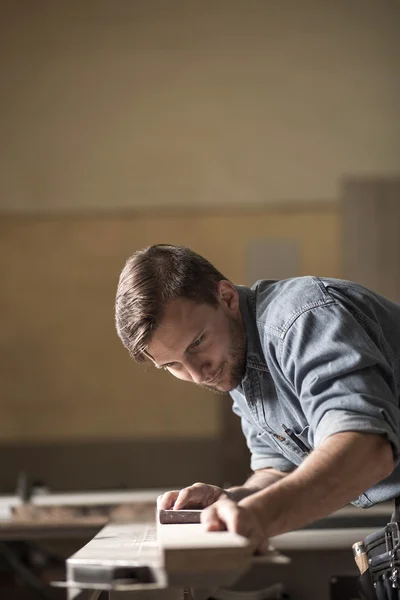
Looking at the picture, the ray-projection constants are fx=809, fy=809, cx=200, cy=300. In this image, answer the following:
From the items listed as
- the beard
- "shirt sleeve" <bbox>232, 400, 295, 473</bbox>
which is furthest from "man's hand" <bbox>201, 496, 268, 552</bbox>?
"shirt sleeve" <bbox>232, 400, 295, 473</bbox>

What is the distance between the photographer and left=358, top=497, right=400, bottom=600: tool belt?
5.09 ft

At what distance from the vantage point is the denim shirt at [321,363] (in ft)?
4.33

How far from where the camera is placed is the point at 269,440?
2037 mm

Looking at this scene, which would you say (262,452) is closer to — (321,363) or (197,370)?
(197,370)

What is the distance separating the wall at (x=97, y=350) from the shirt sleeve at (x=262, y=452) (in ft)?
13.3

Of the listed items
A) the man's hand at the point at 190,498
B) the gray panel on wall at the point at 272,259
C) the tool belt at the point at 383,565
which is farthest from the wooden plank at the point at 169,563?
the gray panel on wall at the point at 272,259

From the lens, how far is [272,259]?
6285 millimetres

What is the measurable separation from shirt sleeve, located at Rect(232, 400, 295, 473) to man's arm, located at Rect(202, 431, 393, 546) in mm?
760

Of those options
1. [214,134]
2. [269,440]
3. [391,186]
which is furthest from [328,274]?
[269,440]

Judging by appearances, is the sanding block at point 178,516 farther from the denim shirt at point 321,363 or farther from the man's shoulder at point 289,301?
the man's shoulder at point 289,301

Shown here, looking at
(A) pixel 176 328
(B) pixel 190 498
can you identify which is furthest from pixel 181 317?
(B) pixel 190 498

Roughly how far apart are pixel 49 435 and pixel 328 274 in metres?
2.49

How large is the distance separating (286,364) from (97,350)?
4942 mm

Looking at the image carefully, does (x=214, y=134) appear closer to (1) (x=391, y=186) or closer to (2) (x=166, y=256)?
(1) (x=391, y=186)
